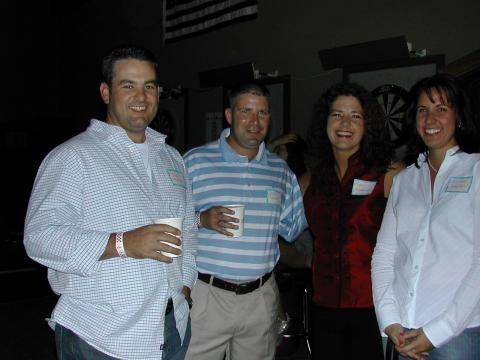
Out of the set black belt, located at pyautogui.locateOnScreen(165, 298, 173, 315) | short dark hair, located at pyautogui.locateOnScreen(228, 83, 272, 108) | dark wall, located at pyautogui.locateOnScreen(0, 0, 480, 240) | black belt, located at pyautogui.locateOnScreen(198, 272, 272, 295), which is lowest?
black belt, located at pyautogui.locateOnScreen(198, 272, 272, 295)

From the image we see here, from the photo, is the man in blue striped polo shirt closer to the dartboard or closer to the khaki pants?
the khaki pants

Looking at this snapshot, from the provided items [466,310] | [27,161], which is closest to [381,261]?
[466,310]

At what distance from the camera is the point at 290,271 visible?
156 inches

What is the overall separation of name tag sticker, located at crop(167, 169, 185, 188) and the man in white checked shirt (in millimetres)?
74

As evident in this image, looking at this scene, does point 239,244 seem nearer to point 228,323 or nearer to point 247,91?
point 228,323

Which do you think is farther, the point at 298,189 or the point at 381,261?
the point at 298,189

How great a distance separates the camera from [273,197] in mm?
2605

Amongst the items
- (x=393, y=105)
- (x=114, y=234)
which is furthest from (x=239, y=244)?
(x=393, y=105)

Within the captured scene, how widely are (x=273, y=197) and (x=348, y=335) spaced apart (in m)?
0.80

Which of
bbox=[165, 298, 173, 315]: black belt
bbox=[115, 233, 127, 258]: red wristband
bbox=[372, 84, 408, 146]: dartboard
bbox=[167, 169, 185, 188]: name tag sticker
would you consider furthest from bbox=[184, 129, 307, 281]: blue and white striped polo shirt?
bbox=[372, 84, 408, 146]: dartboard

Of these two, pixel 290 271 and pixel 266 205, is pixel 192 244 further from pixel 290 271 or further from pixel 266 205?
pixel 290 271

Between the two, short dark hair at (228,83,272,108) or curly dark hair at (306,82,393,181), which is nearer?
curly dark hair at (306,82,393,181)

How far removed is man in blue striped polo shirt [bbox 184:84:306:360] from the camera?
251cm

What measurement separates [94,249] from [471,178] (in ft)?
4.65
